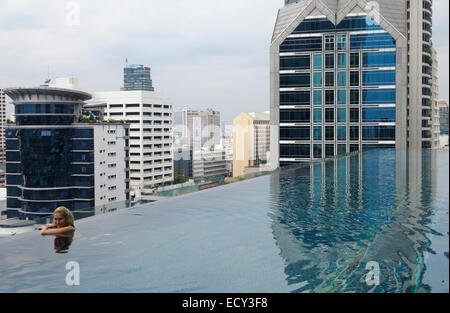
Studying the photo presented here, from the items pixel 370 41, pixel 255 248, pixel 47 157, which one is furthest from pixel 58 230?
pixel 47 157

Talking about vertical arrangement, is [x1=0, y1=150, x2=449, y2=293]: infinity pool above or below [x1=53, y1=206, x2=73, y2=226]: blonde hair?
below

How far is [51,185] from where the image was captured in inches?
2399

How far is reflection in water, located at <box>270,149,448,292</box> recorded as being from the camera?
179 inches

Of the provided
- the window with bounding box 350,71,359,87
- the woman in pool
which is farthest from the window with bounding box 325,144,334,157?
the woman in pool

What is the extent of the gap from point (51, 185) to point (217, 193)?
5387 cm

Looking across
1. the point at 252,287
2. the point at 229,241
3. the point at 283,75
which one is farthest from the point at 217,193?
the point at 283,75

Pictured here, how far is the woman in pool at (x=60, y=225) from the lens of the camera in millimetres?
6545

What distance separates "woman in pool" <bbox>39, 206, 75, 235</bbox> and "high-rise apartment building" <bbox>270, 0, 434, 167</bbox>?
3874 centimetres

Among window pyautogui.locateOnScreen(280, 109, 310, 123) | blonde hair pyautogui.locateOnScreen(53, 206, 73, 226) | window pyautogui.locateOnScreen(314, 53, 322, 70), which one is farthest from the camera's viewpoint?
window pyautogui.locateOnScreen(280, 109, 310, 123)

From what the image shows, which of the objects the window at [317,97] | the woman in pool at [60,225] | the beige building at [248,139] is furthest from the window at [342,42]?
the beige building at [248,139]

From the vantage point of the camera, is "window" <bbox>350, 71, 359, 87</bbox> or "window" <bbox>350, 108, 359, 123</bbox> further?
"window" <bbox>350, 108, 359, 123</bbox>

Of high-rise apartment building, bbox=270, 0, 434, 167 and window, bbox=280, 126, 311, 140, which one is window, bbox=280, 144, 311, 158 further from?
window, bbox=280, 126, 311, 140

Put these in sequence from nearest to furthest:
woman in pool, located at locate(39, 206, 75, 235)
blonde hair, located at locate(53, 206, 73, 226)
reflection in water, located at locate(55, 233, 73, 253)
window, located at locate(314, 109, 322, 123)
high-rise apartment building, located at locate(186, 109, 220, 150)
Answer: reflection in water, located at locate(55, 233, 73, 253) → blonde hair, located at locate(53, 206, 73, 226) → woman in pool, located at locate(39, 206, 75, 235) → window, located at locate(314, 109, 322, 123) → high-rise apartment building, located at locate(186, 109, 220, 150)

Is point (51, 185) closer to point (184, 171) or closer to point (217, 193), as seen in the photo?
point (217, 193)
